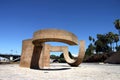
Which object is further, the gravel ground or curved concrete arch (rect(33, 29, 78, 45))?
curved concrete arch (rect(33, 29, 78, 45))

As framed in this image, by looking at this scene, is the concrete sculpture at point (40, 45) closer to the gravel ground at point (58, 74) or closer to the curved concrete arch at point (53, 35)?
the curved concrete arch at point (53, 35)

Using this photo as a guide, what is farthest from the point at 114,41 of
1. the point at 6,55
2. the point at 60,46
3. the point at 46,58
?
the point at 6,55

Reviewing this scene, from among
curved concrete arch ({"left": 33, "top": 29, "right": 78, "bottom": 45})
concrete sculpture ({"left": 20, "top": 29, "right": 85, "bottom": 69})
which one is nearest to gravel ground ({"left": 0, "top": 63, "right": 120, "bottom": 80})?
curved concrete arch ({"left": 33, "top": 29, "right": 78, "bottom": 45})

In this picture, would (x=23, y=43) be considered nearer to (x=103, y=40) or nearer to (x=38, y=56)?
(x=38, y=56)

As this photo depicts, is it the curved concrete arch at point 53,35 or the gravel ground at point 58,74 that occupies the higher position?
the curved concrete arch at point 53,35

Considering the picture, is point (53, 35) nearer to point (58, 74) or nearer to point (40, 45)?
point (40, 45)

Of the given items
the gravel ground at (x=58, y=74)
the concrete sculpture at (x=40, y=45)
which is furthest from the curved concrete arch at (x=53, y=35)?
the gravel ground at (x=58, y=74)

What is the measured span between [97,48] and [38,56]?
6417 centimetres

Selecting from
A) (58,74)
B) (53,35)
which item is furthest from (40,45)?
(58,74)

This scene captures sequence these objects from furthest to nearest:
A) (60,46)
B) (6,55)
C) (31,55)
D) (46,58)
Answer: (6,55), (60,46), (46,58), (31,55)

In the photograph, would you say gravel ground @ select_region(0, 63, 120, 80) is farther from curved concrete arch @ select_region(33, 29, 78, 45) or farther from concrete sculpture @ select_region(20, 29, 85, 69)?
concrete sculpture @ select_region(20, 29, 85, 69)

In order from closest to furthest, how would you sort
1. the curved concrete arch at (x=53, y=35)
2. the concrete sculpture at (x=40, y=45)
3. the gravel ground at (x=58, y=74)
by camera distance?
the gravel ground at (x=58, y=74), the curved concrete arch at (x=53, y=35), the concrete sculpture at (x=40, y=45)

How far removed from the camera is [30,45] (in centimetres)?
2455

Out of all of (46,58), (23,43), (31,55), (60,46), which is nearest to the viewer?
(31,55)
